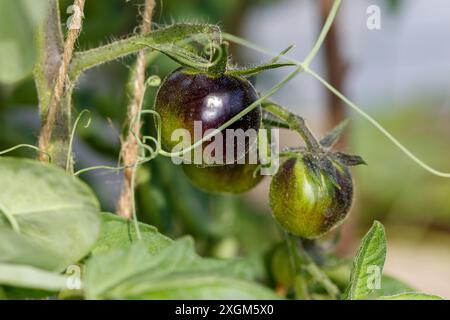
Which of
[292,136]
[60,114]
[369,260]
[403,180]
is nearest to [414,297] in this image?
[369,260]

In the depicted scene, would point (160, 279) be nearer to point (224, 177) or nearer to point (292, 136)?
point (224, 177)

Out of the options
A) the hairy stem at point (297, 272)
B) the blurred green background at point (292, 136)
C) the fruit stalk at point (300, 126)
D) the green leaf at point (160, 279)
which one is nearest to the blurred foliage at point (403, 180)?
the blurred green background at point (292, 136)

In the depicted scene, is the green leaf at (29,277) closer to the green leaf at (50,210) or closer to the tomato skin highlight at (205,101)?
the green leaf at (50,210)

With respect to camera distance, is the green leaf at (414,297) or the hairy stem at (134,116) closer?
the green leaf at (414,297)

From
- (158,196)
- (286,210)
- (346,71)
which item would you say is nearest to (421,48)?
(346,71)

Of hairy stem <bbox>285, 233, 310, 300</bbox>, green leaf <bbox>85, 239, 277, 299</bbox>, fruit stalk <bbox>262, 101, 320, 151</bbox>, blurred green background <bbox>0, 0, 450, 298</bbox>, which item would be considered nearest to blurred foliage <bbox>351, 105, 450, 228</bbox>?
blurred green background <bbox>0, 0, 450, 298</bbox>

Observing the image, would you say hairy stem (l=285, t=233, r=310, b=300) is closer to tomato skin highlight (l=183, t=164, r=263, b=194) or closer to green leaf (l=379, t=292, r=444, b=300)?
tomato skin highlight (l=183, t=164, r=263, b=194)
